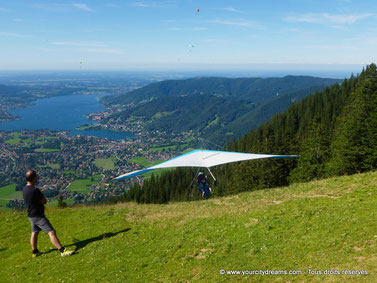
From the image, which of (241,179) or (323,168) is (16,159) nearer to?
(241,179)

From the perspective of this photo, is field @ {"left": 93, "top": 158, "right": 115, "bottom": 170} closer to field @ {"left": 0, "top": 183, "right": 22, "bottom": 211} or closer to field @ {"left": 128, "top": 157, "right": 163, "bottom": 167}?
field @ {"left": 128, "top": 157, "right": 163, "bottom": 167}

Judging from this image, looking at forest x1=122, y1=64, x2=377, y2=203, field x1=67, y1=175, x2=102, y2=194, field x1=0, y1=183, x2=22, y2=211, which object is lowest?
field x1=67, y1=175, x2=102, y2=194

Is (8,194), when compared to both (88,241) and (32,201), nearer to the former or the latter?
(88,241)

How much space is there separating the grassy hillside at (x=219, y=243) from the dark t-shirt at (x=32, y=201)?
237 centimetres

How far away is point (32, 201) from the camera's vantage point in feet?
34.3

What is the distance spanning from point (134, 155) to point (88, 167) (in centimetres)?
3879

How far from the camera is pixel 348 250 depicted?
7.80 metres

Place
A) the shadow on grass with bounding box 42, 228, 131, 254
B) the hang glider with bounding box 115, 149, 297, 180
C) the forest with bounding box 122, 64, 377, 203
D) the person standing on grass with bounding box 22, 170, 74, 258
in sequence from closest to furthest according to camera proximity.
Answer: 1. the person standing on grass with bounding box 22, 170, 74, 258
2. the shadow on grass with bounding box 42, 228, 131, 254
3. the hang glider with bounding box 115, 149, 297, 180
4. the forest with bounding box 122, 64, 377, 203

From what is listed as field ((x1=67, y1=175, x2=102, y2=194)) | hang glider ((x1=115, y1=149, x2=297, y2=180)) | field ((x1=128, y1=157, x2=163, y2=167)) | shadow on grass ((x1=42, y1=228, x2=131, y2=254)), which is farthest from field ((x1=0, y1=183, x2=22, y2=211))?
shadow on grass ((x1=42, y1=228, x2=131, y2=254))

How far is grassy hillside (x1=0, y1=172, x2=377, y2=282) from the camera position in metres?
7.79

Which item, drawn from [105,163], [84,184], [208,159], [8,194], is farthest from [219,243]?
[105,163]

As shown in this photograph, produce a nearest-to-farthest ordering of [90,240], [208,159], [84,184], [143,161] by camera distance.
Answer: [90,240] → [208,159] → [84,184] → [143,161]

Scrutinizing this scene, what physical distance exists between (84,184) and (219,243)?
124 meters

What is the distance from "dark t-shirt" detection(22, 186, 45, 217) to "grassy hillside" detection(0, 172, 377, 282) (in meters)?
2.37
